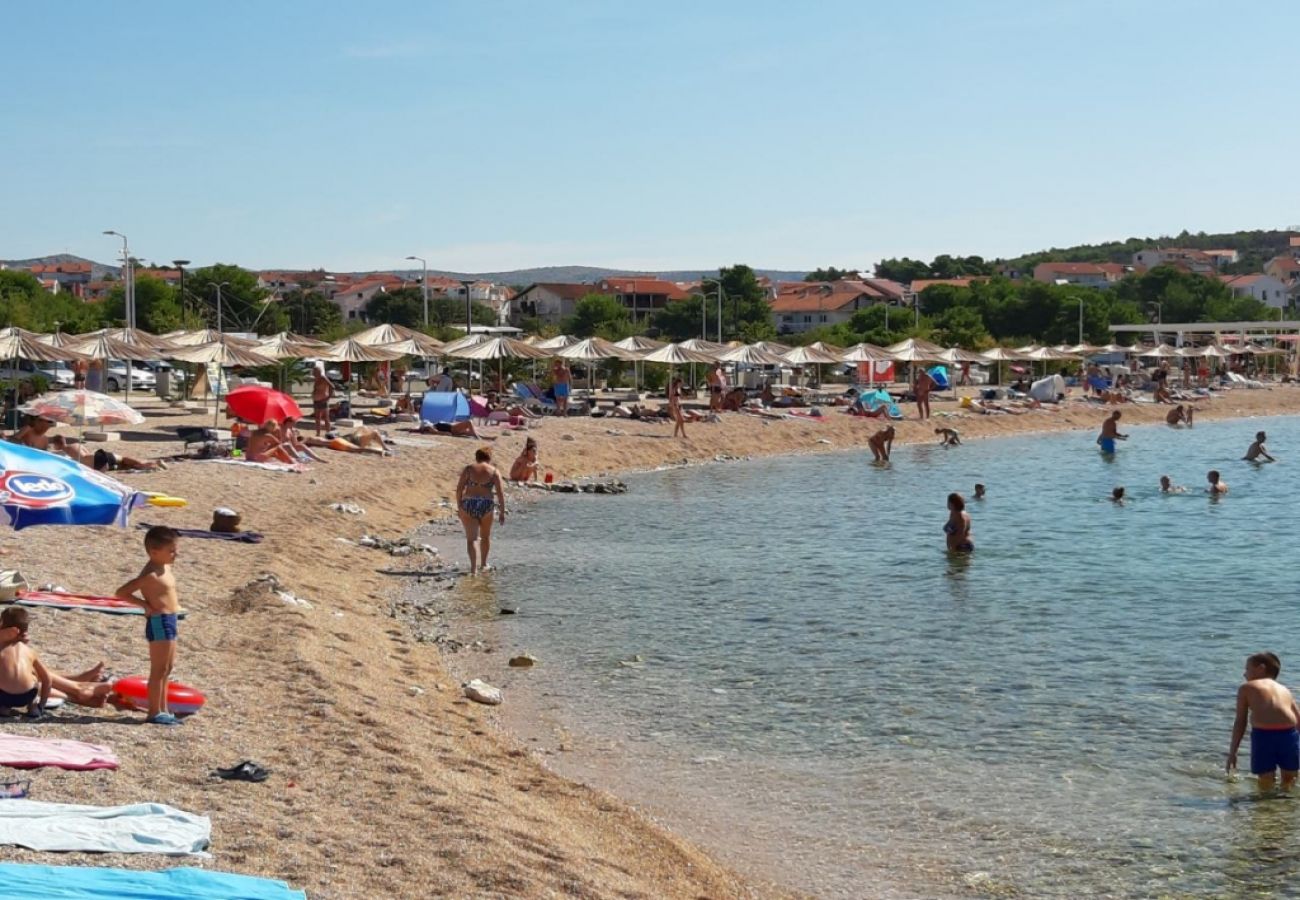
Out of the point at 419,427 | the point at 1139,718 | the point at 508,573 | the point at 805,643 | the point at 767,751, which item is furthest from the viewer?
the point at 419,427

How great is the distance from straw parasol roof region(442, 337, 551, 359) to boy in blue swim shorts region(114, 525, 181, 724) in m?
26.8

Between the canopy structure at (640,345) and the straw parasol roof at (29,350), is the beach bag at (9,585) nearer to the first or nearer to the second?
the straw parasol roof at (29,350)

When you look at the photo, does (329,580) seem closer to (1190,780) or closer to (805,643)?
(805,643)

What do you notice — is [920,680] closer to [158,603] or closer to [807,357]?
[158,603]

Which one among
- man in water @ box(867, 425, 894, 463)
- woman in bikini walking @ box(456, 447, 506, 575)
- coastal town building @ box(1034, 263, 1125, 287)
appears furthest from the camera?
coastal town building @ box(1034, 263, 1125, 287)

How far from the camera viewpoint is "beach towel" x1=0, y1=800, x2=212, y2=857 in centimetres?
646

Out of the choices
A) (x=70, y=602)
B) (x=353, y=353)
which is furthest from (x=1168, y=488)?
(x=70, y=602)

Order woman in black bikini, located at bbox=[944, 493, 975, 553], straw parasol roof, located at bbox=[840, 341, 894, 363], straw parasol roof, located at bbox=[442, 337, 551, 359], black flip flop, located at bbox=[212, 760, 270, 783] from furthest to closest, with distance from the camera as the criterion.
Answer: straw parasol roof, located at bbox=[840, 341, 894, 363]
straw parasol roof, located at bbox=[442, 337, 551, 359]
woman in black bikini, located at bbox=[944, 493, 975, 553]
black flip flop, located at bbox=[212, 760, 270, 783]

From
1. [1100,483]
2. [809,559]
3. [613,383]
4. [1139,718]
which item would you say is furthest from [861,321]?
[1139,718]

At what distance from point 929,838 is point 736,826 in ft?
3.83

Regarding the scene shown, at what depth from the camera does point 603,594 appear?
17000mm

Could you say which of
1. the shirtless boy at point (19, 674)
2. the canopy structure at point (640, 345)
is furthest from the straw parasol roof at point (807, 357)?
the shirtless boy at point (19, 674)

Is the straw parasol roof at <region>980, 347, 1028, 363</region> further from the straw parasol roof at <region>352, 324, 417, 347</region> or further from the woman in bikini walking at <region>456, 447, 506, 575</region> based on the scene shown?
the woman in bikini walking at <region>456, 447, 506, 575</region>

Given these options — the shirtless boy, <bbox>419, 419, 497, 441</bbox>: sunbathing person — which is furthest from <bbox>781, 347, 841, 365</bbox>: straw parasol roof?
the shirtless boy
